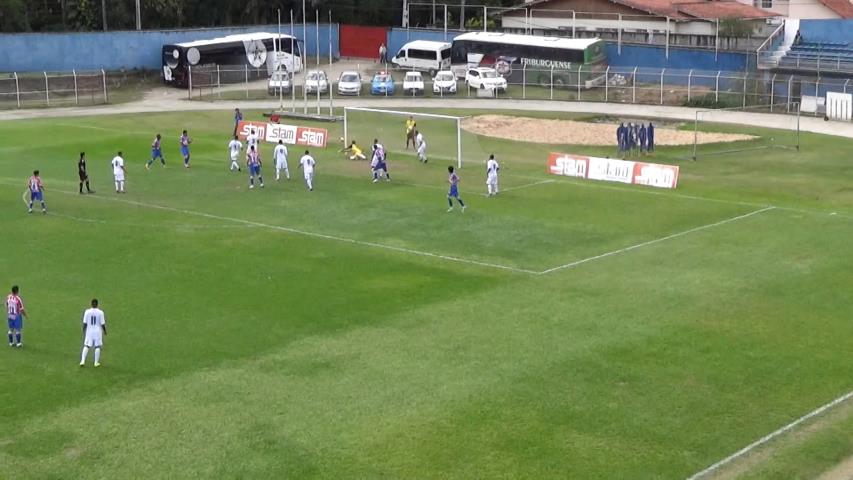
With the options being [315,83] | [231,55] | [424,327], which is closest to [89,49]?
[231,55]

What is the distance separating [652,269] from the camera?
117 ft

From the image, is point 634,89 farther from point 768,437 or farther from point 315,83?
point 768,437

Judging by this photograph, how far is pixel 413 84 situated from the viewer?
84.1m

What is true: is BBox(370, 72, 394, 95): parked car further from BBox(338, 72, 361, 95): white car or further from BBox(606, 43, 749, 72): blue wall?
BBox(606, 43, 749, 72): blue wall

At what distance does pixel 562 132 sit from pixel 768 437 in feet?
144

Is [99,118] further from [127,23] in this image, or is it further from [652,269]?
[652,269]

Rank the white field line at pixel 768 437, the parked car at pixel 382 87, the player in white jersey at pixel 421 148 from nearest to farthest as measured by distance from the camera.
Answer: the white field line at pixel 768 437, the player in white jersey at pixel 421 148, the parked car at pixel 382 87

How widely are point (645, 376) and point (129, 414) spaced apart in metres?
10.8

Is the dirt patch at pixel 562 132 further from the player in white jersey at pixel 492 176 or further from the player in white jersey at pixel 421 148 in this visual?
the player in white jersey at pixel 492 176

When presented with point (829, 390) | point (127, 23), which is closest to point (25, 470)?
point (829, 390)

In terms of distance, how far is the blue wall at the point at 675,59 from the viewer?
271 ft

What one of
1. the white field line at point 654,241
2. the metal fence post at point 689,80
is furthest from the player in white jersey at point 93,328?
the metal fence post at point 689,80

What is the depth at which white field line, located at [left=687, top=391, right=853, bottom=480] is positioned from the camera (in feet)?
69.9

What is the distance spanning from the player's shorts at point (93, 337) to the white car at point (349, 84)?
5896 centimetres
